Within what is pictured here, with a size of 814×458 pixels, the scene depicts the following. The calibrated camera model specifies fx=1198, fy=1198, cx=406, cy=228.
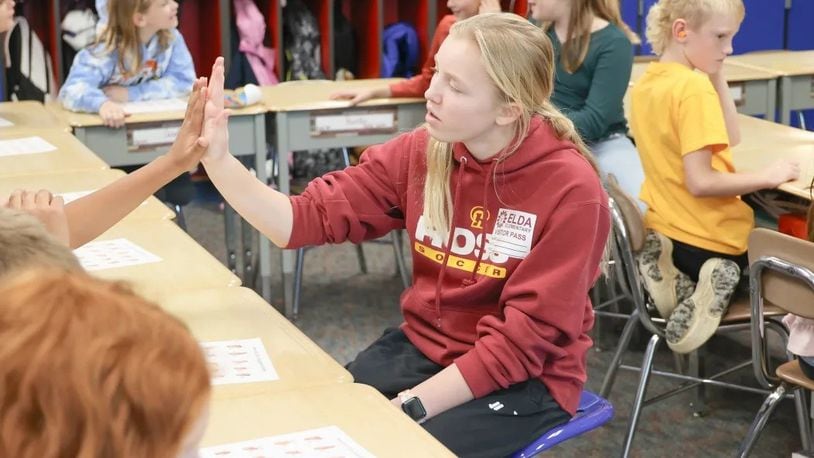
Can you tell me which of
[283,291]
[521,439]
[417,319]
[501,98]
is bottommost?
[283,291]

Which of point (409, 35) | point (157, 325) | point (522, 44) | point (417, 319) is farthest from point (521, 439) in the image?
point (409, 35)

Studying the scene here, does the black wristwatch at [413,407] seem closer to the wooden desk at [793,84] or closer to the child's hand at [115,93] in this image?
the child's hand at [115,93]

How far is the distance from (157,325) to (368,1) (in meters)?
5.12

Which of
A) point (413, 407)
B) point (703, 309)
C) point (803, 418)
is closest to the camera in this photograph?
point (413, 407)

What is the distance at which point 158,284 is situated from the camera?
2.28 meters

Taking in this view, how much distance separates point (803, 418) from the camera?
2.87 metres

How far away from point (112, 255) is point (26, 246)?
1.01 metres

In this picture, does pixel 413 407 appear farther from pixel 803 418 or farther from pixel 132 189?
pixel 803 418

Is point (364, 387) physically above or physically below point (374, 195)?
below

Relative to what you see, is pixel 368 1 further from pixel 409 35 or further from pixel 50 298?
pixel 50 298

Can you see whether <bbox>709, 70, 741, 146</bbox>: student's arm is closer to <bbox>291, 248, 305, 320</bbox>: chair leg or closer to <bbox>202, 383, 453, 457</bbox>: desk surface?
<bbox>291, 248, 305, 320</bbox>: chair leg

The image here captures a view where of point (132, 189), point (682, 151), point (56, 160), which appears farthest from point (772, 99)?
point (132, 189)

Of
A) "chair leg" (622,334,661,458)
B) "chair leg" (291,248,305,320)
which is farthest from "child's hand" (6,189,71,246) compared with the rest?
"chair leg" (291,248,305,320)

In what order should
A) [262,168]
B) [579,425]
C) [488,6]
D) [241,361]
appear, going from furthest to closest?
[488,6] → [262,168] → [579,425] → [241,361]
